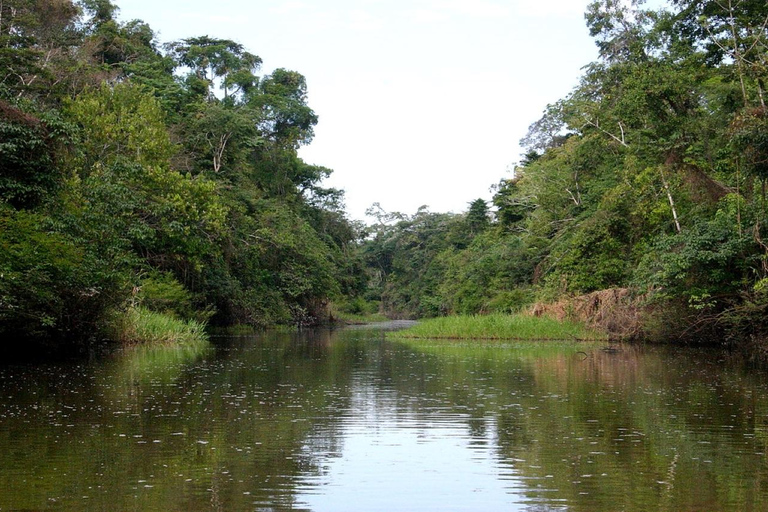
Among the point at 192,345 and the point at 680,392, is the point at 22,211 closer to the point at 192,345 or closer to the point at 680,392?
the point at 192,345

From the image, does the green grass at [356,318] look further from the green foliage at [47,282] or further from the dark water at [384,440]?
the dark water at [384,440]

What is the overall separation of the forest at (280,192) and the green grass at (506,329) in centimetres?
129

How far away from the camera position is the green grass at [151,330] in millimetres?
24812

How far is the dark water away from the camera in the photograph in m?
6.46

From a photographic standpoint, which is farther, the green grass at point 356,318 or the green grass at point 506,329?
the green grass at point 356,318

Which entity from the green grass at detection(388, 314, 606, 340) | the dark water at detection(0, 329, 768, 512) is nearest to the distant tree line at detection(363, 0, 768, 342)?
the green grass at detection(388, 314, 606, 340)

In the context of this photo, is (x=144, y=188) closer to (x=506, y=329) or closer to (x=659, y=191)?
(x=506, y=329)

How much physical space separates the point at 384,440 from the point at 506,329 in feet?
68.7

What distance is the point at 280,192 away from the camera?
183 ft

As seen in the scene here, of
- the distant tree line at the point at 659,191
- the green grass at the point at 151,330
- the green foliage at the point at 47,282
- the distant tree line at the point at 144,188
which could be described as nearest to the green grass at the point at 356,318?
the distant tree line at the point at 144,188

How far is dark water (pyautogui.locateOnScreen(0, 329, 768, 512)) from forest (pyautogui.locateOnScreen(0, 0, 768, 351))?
4.72 meters

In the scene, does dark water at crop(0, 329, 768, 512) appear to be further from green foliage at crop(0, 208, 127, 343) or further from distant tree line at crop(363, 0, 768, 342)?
distant tree line at crop(363, 0, 768, 342)

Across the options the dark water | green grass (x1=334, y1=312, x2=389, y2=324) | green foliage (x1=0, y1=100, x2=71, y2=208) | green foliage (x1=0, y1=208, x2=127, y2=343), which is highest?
green foliage (x1=0, y1=100, x2=71, y2=208)

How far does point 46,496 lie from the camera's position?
20.6 ft
